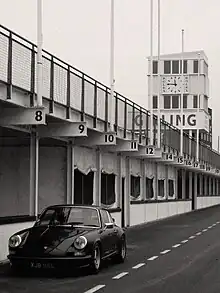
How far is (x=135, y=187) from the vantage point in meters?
33.3

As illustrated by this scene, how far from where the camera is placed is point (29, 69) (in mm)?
16656

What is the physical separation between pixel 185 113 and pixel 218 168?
37.7 feet

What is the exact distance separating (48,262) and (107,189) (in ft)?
51.3

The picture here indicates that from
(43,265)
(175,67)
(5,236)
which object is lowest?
(43,265)

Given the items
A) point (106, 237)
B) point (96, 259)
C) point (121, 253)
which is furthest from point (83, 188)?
point (96, 259)

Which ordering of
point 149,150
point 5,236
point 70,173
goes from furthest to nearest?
point 149,150, point 70,173, point 5,236

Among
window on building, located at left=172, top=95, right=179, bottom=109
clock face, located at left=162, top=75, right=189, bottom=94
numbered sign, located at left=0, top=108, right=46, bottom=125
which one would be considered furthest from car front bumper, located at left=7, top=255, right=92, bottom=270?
window on building, located at left=172, top=95, right=179, bottom=109

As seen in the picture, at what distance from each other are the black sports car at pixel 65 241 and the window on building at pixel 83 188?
8995 mm

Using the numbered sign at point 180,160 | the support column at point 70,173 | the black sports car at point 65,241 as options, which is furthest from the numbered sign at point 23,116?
the numbered sign at point 180,160

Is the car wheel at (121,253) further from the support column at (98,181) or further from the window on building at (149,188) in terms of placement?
the window on building at (149,188)

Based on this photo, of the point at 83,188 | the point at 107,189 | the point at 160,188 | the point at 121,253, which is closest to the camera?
the point at 121,253

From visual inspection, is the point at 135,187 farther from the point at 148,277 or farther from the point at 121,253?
the point at 148,277

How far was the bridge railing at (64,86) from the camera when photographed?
15309 millimetres

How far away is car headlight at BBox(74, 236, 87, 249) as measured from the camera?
12820mm
